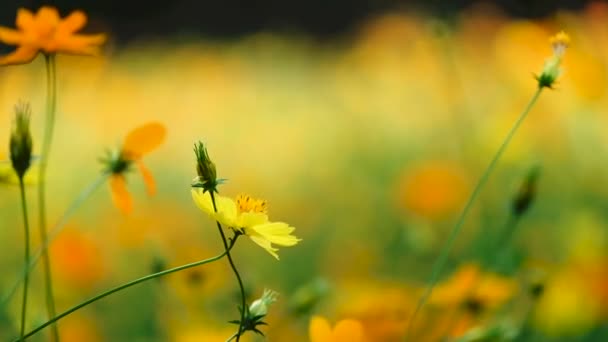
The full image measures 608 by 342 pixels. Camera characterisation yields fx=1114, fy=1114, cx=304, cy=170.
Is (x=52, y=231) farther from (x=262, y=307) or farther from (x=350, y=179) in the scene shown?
(x=350, y=179)

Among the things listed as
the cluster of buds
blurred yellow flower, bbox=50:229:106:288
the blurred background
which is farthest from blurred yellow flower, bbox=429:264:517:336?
blurred yellow flower, bbox=50:229:106:288

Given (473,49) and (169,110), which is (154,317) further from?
(473,49)

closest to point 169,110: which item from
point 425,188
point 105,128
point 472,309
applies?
point 105,128

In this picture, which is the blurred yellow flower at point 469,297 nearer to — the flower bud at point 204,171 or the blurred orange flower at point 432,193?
the flower bud at point 204,171

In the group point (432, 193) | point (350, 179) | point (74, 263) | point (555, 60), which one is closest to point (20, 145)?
point (555, 60)

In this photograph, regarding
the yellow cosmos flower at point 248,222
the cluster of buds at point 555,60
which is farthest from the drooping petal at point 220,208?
the cluster of buds at point 555,60

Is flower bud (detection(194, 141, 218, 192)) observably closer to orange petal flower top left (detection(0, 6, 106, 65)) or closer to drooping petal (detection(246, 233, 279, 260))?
drooping petal (detection(246, 233, 279, 260))
